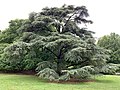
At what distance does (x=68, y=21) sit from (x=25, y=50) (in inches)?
216

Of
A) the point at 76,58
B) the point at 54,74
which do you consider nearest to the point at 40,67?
the point at 54,74

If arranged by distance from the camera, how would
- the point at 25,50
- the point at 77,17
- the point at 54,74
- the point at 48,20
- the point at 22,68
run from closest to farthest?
the point at 54,74, the point at 25,50, the point at 48,20, the point at 77,17, the point at 22,68

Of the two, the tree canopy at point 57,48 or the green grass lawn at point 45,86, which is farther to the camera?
the tree canopy at point 57,48

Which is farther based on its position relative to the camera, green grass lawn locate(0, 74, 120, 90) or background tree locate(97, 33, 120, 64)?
background tree locate(97, 33, 120, 64)

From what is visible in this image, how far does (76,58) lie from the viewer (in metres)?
19.0

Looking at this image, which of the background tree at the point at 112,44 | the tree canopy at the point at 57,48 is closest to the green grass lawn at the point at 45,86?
the tree canopy at the point at 57,48

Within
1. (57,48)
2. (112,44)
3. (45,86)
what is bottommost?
(45,86)

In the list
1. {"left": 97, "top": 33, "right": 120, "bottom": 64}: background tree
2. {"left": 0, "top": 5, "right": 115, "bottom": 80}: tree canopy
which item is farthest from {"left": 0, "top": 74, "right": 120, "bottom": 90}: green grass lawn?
{"left": 97, "top": 33, "right": 120, "bottom": 64}: background tree

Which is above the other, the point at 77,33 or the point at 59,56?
the point at 77,33

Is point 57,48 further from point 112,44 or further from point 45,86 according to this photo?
point 112,44

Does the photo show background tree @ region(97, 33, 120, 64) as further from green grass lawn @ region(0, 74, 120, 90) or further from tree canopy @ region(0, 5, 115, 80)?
green grass lawn @ region(0, 74, 120, 90)

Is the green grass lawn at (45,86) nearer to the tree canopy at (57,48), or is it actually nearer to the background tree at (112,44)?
the tree canopy at (57,48)

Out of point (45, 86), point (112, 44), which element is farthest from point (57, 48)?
point (112, 44)

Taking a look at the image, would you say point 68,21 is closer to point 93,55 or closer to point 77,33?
point 77,33
